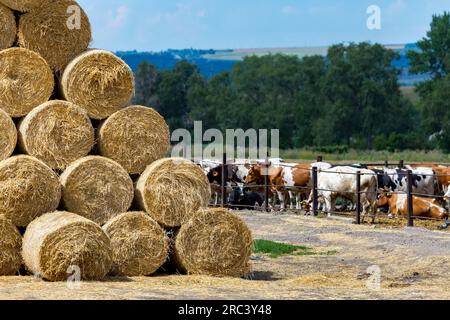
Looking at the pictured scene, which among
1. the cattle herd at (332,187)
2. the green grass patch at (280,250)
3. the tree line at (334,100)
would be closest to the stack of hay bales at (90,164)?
the green grass patch at (280,250)

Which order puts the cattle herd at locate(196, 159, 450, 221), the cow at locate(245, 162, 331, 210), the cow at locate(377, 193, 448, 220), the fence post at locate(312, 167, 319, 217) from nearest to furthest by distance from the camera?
the cow at locate(377, 193, 448, 220) → the cattle herd at locate(196, 159, 450, 221) → the fence post at locate(312, 167, 319, 217) → the cow at locate(245, 162, 331, 210)

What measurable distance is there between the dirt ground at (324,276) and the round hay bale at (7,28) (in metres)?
3.17

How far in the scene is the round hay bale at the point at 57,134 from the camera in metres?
13.2

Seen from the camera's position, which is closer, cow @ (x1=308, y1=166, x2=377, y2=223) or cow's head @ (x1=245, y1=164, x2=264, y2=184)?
cow @ (x1=308, y1=166, x2=377, y2=223)

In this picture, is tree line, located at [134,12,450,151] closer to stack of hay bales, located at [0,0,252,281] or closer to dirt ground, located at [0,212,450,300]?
dirt ground, located at [0,212,450,300]

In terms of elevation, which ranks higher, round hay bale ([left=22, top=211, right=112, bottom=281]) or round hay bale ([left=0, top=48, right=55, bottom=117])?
round hay bale ([left=0, top=48, right=55, bottom=117])

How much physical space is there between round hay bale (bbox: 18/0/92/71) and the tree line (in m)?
58.9

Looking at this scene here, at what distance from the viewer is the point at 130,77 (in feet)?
45.8

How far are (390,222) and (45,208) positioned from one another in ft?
40.8

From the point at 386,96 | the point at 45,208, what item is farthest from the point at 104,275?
the point at 386,96

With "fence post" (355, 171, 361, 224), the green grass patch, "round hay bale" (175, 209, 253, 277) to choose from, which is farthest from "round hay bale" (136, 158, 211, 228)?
"fence post" (355, 171, 361, 224)

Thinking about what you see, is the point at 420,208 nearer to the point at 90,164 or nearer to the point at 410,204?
the point at 410,204

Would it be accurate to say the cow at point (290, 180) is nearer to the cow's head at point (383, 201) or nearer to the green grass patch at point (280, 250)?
the cow's head at point (383, 201)

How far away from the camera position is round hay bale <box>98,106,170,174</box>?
13.6m
